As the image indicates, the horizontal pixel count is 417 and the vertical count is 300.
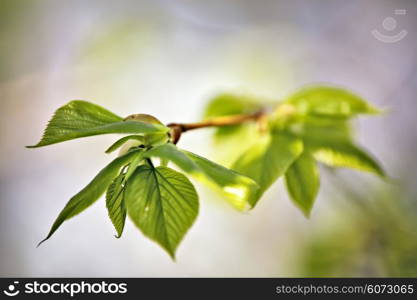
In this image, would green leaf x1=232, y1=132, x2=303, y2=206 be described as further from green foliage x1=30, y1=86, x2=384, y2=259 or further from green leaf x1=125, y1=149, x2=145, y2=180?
green leaf x1=125, y1=149, x2=145, y2=180

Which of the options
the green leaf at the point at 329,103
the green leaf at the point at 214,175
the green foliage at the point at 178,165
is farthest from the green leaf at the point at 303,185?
the green leaf at the point at 214,175

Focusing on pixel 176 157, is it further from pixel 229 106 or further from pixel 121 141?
pixel 229 106

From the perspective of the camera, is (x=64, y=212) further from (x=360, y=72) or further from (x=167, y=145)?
(x=360, y=72)

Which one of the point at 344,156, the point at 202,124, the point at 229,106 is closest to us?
the point at 202,124

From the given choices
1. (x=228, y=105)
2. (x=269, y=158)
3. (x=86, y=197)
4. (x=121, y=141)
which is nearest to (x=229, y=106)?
(x=228, y=105)

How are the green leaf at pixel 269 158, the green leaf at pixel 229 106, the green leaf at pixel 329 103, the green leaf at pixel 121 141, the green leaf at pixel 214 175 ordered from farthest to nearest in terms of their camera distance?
the green leaf at pixel 229 106
the green leaf at pixel 329 103
the green leaf at pixel 269 158
the green leaf at pixel 121 141
the green leaf at pixel 214 175

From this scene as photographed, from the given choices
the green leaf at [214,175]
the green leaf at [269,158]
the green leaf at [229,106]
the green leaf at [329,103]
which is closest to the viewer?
the green leaf at [214,175]

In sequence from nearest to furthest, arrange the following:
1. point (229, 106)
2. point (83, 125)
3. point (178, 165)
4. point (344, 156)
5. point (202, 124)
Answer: point (178, 165) < point (83, 125) < point (202, 124) < point (344, 156) < point (229, 106)

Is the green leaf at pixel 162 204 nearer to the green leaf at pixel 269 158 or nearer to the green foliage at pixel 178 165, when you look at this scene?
the green foliage at pixel 178 165
